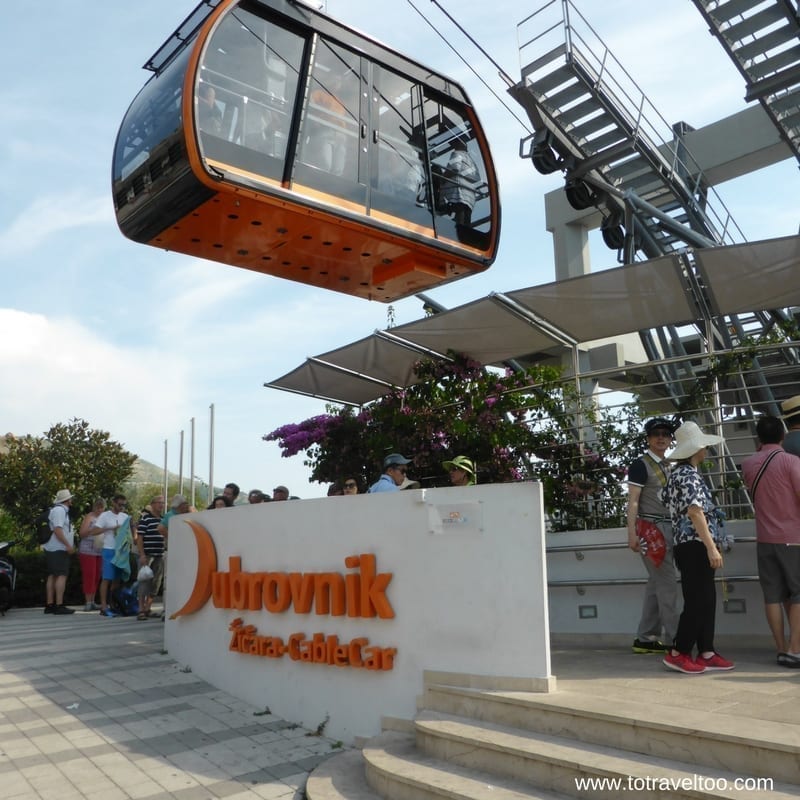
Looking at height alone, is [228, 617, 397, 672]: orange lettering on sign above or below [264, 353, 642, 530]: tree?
below

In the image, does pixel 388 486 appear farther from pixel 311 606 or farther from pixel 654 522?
pixel 654 522

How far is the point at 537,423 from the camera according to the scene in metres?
9.93

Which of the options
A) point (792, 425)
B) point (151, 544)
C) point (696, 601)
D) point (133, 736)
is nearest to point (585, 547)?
point (792, 425)

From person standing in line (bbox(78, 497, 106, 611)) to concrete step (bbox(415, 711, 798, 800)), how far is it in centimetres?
919

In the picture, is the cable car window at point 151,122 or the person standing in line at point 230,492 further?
the person standing in line at point 230,492

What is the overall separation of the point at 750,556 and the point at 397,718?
3.57m

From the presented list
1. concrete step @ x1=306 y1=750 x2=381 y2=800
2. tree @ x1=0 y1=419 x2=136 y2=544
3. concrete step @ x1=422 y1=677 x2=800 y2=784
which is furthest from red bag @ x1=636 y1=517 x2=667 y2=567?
tree @ x1=0 y1=419 x2=136 y2=544

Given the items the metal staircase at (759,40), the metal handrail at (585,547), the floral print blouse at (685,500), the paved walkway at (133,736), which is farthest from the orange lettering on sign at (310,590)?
the metal staircase at (759,40)

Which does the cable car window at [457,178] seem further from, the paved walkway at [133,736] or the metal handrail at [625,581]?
the paved walkway at [133,736]

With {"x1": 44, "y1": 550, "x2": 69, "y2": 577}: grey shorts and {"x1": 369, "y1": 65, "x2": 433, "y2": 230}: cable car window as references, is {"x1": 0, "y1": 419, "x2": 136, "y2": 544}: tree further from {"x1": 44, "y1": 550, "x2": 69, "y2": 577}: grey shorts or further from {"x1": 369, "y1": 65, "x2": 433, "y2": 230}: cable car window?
{"x1": 369, "y1": 65, "x2": 433, "y2": 230}: cable car window

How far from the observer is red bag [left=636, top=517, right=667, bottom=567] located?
6332 mm

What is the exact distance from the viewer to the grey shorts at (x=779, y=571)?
5.75 m

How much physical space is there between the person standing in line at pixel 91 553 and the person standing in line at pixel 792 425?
33.2 feet

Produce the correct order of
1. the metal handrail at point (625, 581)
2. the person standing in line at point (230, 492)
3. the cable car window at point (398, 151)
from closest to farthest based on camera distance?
the metal handrail at point (625, 581) < the cable car window at point (398, 151) < the person standing in line at point (230, 492)
